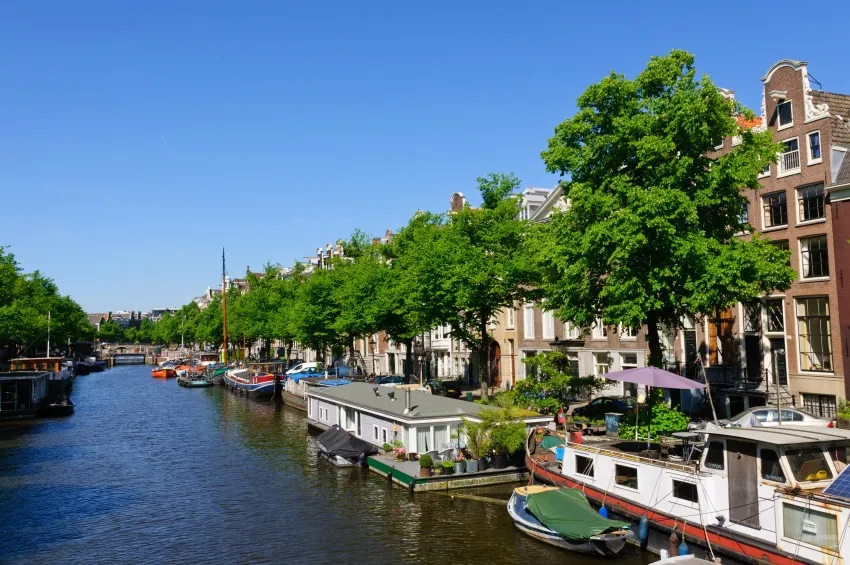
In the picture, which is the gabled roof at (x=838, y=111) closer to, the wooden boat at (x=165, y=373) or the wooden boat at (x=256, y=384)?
the wooden boat at (x=256, y=384)

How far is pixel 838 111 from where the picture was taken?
3881 cm

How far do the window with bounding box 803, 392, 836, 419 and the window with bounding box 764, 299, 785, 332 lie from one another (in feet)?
12.9

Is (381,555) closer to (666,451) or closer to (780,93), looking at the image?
(666,451)

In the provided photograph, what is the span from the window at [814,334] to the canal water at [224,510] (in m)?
20.0

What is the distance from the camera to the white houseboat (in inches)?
1278

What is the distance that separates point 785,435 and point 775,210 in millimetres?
24482

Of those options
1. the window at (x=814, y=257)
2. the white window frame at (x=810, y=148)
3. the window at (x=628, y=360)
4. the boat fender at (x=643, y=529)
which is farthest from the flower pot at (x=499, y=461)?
the white window frame at (x=810, y=148)

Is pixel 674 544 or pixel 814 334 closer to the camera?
pixel 674 544

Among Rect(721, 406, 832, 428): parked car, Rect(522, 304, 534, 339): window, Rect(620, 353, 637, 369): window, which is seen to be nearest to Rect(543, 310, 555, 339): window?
Rect(522, 304, 534, 339): window

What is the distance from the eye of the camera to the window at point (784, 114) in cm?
3803

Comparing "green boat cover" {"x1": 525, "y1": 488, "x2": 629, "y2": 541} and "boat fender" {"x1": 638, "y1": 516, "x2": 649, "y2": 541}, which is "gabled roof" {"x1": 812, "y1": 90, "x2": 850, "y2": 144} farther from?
"green boat cover" {"x1": 525, "y1": 488, "x2": 629, "y2": 541}

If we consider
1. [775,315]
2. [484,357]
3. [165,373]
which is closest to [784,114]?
[775,315]

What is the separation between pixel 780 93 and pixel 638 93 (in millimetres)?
11200

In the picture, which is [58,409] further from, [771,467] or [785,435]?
[785,435]
